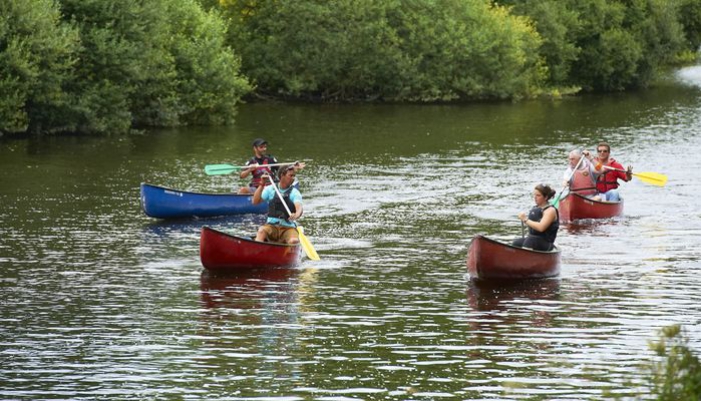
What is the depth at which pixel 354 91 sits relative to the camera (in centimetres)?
6575

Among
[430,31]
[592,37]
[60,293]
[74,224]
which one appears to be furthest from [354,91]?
[60,293]

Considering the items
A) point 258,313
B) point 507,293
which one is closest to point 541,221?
point 507,293

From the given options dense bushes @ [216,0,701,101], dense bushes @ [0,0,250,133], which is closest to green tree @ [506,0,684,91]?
dense bushes @ [216,0,701,101]

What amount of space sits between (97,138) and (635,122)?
21816mm

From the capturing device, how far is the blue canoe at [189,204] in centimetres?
2717

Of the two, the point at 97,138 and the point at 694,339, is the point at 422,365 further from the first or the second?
the point at 97,138

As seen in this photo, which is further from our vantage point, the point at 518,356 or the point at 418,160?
the point at 418,160

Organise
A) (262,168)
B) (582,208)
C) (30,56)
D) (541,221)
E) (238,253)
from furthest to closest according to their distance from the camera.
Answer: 1. (30,56)
2. (582,208)
3. (262,168)
4. (238,253)
5. (541,221)

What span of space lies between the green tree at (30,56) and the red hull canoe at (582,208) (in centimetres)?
2028

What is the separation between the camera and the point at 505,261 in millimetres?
20203

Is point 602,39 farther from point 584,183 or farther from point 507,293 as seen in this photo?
point 507,293

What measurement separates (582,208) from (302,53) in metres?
38.9

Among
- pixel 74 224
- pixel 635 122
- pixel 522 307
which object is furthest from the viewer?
pixel 635 122

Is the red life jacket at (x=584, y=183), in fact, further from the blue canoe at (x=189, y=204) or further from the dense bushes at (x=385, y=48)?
the dense bushes at (x=385, y=48)
